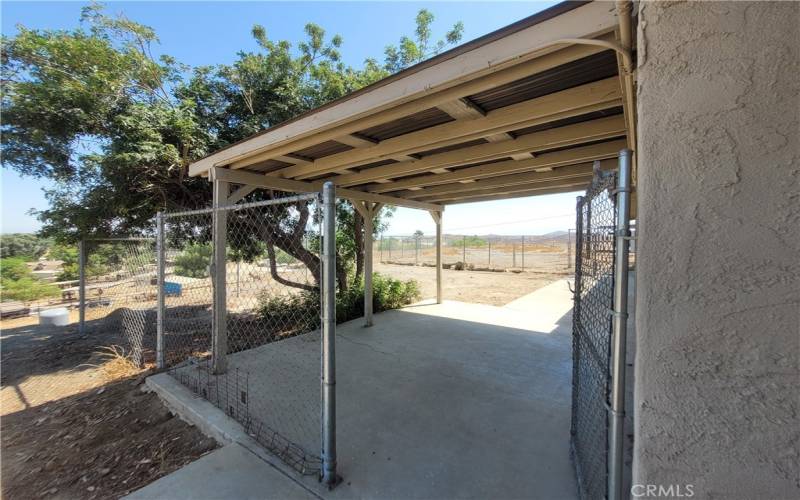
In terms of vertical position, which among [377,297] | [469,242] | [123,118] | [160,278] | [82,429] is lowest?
[82,429]

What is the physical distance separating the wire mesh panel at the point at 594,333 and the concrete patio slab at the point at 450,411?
0.28m

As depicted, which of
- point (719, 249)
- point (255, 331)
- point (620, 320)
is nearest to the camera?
point (719, 249)

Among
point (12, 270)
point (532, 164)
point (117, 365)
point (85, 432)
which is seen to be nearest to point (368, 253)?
point (532, 164)

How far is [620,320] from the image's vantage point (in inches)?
41.0

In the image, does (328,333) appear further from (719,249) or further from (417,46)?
(417,46)

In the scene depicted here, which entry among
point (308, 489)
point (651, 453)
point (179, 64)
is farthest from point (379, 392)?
point (179, 64)

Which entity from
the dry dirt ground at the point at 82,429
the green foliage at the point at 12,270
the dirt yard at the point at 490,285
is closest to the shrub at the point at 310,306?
the dirt yard at the point at 490,285

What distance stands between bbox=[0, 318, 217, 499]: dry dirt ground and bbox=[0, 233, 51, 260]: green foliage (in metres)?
25.5

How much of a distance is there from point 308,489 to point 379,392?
4.26ft

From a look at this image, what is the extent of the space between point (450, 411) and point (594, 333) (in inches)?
62.6

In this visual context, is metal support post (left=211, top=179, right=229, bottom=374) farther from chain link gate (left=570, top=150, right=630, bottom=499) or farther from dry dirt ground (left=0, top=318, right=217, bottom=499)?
chain link gate (left=570, top=150, right=630, bottom=499)

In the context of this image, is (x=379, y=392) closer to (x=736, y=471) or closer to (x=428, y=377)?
(x=428, y=377)

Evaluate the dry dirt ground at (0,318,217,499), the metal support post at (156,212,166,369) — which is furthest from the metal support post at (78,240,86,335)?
the metal support post at (156,212,166,369)

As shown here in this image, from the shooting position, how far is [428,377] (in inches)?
136
